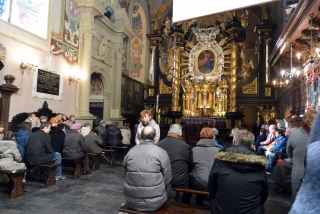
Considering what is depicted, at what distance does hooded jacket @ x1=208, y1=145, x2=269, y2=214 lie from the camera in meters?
2.26

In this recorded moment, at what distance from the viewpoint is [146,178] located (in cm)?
270

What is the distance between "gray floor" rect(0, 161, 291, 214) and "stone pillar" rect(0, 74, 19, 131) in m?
2.27

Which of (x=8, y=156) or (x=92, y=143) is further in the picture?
(x=92, y=143)

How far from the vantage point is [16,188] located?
13.7 feet

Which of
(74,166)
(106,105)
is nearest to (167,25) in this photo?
(106,105)

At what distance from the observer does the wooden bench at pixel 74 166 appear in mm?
5711

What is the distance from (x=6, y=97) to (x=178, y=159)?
530cm

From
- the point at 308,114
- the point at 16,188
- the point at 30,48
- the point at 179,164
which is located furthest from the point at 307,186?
the point at 30,48

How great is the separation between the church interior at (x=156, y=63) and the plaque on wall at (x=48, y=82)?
0.03 m

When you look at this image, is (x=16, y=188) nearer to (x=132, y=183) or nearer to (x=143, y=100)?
(x=132, y=183)

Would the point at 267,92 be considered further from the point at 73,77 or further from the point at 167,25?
the point at 73,77

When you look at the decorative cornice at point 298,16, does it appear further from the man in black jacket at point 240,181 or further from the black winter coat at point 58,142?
the black winter coat at point 58,142

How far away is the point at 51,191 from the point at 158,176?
9.18 ft

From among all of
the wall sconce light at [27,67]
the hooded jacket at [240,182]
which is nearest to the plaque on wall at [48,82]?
the wall sconce light at [27,67]
